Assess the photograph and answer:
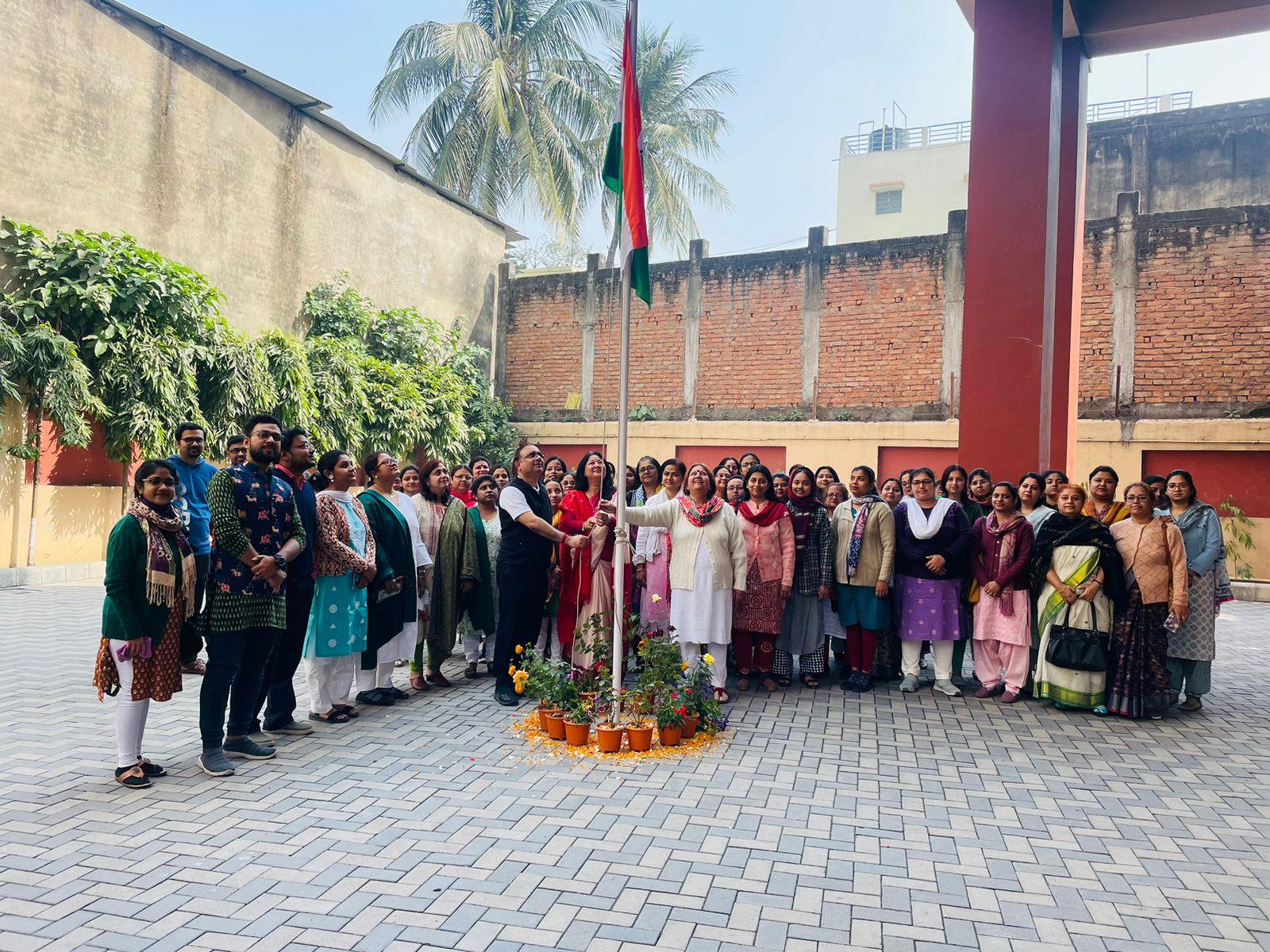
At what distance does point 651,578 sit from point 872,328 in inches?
385

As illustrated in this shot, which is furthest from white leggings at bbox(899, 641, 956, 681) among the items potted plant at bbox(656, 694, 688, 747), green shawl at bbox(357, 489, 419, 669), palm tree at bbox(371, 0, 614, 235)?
palm tree at bbox(371, 0, 614, 235)

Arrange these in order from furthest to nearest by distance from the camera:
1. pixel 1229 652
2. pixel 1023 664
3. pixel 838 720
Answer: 1. pixel 1229 652
2. pixel 1023 664
3. pixel 838 720

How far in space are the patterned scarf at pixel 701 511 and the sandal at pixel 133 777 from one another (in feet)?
11.0

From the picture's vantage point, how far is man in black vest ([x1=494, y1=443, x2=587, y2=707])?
5.66 metres

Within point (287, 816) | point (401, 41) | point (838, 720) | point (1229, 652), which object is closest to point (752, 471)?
point (838, 720)

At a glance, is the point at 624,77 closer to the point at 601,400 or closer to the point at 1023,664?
the point at 1023,664

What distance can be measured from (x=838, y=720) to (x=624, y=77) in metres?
4.10

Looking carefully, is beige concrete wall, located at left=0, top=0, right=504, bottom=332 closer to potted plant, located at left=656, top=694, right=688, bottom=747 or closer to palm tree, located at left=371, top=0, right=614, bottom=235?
palm tree, located at left=371, top=0, right=614, bottom=235

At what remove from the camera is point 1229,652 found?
806 centimetres

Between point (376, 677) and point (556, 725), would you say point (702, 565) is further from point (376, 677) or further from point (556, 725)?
point (376, 677)

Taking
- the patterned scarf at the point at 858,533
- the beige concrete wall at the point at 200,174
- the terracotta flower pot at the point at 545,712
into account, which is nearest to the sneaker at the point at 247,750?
the terracotta flower pot at the point at 545,712

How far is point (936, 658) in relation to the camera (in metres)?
6.39

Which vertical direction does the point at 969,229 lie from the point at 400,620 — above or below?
above

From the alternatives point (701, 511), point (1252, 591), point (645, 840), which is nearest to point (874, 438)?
point (1252, 591)
